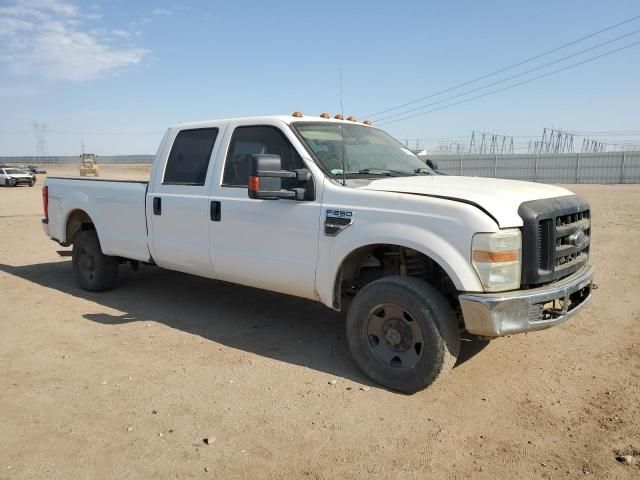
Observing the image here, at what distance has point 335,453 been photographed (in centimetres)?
302

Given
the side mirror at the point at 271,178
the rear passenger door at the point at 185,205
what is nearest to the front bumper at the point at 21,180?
the rear passenger door at the point at 185,205

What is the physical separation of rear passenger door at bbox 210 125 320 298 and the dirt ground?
667 millimetres

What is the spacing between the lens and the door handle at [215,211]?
4793 millimetres

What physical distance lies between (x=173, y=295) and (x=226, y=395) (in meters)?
2.96

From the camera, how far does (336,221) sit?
3986 millimetres

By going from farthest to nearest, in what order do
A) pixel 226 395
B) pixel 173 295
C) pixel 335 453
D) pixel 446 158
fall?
pixel 446 158 < pixel 173 295 < pixel 226 395 < pixel 335 453

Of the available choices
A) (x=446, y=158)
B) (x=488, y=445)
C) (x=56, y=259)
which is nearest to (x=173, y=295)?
(x=56, y=259)

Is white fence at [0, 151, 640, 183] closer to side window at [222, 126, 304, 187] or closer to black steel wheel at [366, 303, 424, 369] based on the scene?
side window at [222, 126, 304, 187]

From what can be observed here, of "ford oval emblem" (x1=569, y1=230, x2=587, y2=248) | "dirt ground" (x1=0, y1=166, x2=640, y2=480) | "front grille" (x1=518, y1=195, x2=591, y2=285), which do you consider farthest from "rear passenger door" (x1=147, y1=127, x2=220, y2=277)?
"ford oval emblem" (x1=569, y1=230, x2=587, y2=248)

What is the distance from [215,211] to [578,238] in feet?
9.90

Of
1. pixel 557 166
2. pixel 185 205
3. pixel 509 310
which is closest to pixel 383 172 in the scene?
pixel 509 310

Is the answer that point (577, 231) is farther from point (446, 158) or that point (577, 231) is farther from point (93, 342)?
point (446, 158)

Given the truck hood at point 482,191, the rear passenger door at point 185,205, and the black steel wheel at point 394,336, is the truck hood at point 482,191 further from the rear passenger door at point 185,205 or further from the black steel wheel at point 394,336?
the rear passenger door at point 185,205

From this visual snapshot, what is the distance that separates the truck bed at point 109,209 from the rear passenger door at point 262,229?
1277 millimetres
